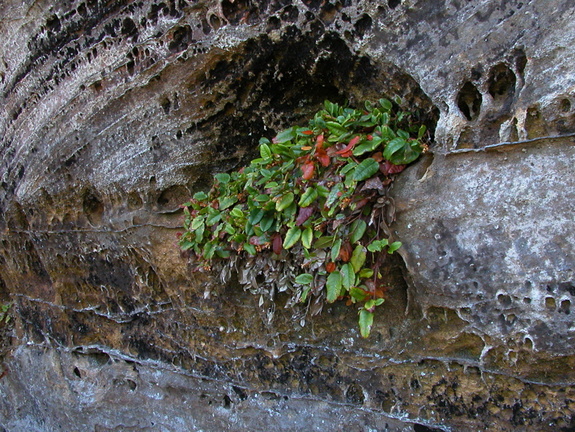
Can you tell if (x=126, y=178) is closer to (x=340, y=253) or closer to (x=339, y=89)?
(x=339, y=89)

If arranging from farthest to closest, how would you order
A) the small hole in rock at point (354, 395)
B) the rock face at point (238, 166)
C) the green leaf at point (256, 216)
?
the small hole in rock at point (354, 395) < the green leaf at point (256, 216) < the rock face at point (238, 166)

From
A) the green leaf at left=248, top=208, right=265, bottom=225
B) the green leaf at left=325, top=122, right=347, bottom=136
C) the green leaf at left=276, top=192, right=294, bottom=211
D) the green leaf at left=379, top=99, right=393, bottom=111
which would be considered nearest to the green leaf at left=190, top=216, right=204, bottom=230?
the green leaf at left=248, top=208, right=265, bottom=225

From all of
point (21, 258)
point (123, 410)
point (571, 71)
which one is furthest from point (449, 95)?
point (21, 258)

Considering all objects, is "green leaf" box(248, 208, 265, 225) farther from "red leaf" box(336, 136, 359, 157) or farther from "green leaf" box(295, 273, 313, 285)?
"red leaf" box(336, 136, 359, 157)

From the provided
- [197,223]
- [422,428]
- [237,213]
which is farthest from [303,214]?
[422,428]

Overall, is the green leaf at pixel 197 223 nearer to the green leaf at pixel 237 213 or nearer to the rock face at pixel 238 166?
the green leaf at pixel 237 213

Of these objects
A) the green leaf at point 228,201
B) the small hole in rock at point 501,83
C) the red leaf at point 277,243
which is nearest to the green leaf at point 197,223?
the green leaf at point 228,201
